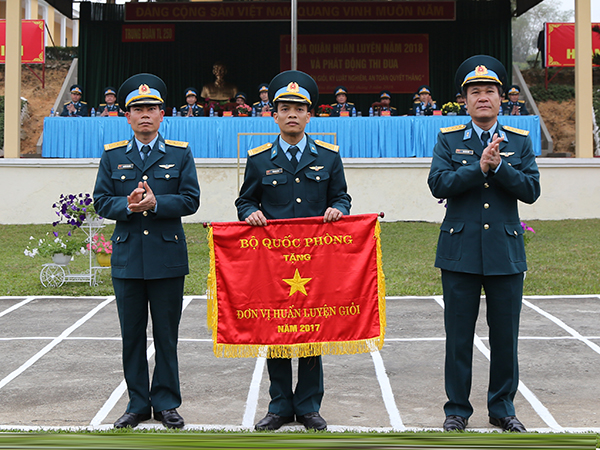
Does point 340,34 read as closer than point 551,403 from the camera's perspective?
No

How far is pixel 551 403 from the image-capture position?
152 inches

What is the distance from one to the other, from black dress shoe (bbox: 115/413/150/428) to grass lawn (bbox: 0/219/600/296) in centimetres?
Result: 433

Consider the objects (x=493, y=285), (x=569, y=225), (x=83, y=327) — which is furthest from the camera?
(x=569, y=225)

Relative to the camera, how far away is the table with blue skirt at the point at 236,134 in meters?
14.5

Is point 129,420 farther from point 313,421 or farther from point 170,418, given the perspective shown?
point 313,421

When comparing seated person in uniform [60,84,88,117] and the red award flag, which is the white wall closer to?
seated person in uniform [60,84,88,117]

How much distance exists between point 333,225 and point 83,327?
3428mm

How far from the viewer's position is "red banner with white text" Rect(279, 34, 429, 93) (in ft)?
68.9

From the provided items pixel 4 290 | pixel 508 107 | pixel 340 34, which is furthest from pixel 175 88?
pixel 4 290

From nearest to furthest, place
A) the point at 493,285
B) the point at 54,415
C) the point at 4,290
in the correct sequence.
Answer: the point at 493,285, the point at 54,415, the point at 4,290

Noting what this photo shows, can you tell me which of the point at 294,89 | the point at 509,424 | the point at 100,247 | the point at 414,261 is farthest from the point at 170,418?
the point at 414,261

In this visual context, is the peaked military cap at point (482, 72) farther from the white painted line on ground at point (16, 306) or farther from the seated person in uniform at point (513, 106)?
the seated person in uniform at point (513, 106)

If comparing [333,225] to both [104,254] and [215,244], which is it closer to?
[215,244]

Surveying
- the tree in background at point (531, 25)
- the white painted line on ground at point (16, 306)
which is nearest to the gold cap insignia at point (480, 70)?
the white painted line on ground at point (16, 306)
